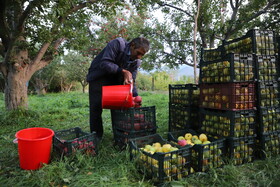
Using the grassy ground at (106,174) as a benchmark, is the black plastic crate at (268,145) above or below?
above

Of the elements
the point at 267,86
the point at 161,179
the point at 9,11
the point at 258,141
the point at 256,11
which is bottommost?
the point at 161,179

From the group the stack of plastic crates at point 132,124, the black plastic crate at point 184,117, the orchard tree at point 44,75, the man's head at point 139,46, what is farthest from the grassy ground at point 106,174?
the orchard tree at point 44,75

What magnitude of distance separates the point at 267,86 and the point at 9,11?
5507mm

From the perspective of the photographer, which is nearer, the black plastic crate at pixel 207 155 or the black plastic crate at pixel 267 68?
the black plastic crate at pixel 207 155

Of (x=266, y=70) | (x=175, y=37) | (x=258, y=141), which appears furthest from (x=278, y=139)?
(x=175, y=37)

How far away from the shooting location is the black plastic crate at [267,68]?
8.04 feet

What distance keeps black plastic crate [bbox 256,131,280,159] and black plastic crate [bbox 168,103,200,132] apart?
0.86m

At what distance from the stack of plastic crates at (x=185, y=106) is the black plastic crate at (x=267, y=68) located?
2.85ft

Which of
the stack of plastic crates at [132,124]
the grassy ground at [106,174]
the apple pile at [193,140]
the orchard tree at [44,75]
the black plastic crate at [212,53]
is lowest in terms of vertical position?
the grassy ground at [106,174]

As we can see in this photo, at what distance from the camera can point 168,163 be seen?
6.45 feet

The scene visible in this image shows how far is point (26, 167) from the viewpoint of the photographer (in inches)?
86.4

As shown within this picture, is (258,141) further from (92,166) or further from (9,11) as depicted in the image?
(9,11)

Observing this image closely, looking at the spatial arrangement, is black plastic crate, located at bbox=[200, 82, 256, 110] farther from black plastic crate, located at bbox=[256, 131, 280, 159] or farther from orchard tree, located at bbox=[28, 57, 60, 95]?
orchard tree, located at bbox=[28, 57, 60, 95]

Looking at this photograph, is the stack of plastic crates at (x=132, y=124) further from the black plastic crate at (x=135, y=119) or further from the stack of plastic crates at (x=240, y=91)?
the stack of plastic crates at (x=240, y=91)
